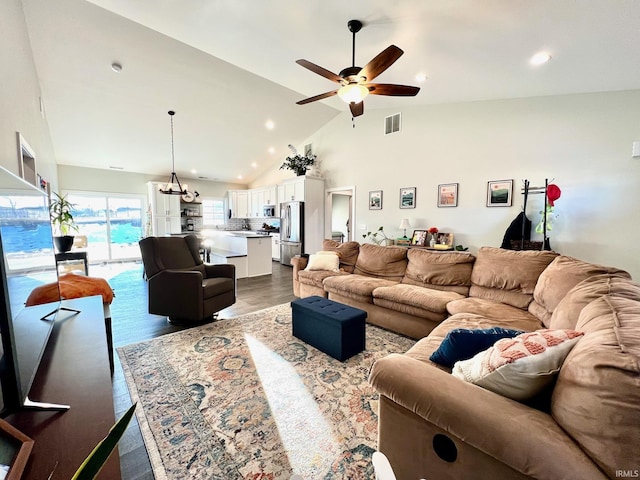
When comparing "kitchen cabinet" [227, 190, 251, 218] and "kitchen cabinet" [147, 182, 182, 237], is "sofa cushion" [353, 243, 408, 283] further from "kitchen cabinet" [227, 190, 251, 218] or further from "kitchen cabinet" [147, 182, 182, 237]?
"kitchen cabinet" [147, 182, 182, 237]

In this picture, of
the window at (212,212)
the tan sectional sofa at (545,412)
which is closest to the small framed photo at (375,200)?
the tan sectional sofa at (545,412)

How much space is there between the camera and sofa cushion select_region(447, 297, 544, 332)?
2064 millimetres

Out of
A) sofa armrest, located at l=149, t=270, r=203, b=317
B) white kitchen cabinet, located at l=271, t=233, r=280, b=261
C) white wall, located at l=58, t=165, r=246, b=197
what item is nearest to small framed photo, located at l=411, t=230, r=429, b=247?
sofa armrest, located at l=149, t=270, r=203, b=317

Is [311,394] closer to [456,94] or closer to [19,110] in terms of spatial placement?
[19,110]

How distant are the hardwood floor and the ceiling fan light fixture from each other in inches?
114

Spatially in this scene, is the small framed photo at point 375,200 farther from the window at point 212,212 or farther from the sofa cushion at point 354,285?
the window at point 212,212

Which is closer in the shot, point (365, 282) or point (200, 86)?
point (365, 282)

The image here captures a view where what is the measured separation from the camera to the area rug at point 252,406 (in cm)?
137

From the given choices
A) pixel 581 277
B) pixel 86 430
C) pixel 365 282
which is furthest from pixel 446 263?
pixel 86 430

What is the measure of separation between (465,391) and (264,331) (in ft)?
7.40

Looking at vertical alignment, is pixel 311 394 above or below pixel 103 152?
below

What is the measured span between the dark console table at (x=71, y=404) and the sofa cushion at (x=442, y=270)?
2.99 meters

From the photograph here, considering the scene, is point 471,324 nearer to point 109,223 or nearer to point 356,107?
point 356,107

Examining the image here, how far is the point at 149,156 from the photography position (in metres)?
6.71
